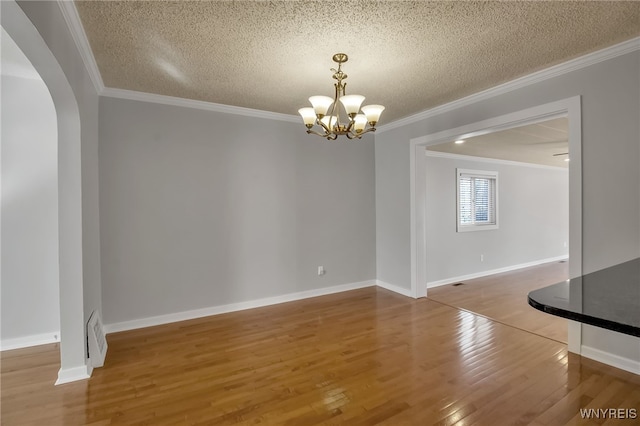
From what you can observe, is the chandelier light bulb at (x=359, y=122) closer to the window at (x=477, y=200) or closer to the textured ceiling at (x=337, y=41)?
the textured ceiling at (x=337, y=41)

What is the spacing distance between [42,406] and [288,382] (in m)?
1.69

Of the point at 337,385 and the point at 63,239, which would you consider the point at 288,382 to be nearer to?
the point at 337,385

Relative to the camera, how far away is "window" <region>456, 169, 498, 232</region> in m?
5.89

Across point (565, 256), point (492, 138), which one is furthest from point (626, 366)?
point (565, 256)

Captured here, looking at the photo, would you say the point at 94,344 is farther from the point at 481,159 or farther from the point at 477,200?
the point at 481,159

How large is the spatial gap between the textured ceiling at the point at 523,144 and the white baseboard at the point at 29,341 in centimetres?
537

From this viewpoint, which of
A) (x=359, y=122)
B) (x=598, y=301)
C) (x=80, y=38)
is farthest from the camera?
(x=359, y=122)

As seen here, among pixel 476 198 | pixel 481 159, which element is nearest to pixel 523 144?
pixel 481 159

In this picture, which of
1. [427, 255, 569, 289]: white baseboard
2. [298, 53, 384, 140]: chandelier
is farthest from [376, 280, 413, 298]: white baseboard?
[298, 53, 384, 140]: chandelier

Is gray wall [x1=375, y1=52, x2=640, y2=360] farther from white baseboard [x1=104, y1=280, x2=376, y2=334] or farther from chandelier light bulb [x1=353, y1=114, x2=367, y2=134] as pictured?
white baseboard [x1=104, y1=280, x2=376, y2=334]

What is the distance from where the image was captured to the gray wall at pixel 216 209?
10.9ft

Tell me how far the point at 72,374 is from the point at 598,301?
3.32 metres

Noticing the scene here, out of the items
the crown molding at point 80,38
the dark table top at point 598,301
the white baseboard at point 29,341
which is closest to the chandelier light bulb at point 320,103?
the crown molding at point 80,38

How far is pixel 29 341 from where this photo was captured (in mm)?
2957
